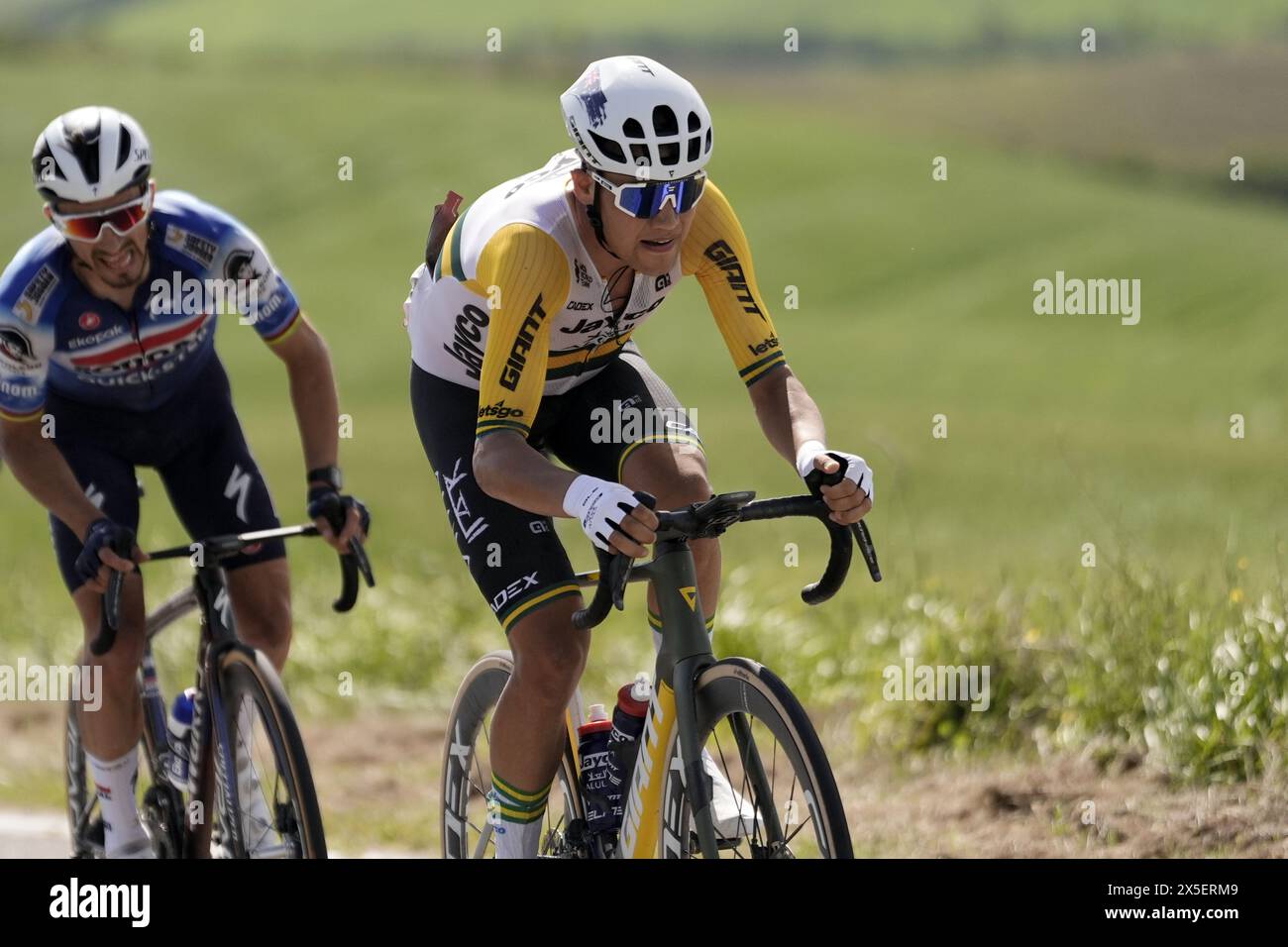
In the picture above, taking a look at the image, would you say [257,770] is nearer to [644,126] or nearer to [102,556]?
[102,556]

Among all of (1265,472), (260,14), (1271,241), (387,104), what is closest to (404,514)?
(1265,472)

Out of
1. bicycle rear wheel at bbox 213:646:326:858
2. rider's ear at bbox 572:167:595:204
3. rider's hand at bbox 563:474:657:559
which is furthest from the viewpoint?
bicycle rear wheel at bbox 213:646:326:858

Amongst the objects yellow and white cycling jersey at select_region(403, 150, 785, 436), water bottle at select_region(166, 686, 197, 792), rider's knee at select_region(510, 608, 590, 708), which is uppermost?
yellow and white cycling jersey at select_region(403, 150, 785, 436)

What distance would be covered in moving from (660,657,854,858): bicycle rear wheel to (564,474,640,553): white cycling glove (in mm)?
463

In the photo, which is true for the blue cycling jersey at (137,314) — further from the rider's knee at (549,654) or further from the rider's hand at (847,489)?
the rider's hand at (847,489)

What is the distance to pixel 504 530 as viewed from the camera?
443 cm

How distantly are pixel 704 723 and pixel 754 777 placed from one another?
0.62 ft

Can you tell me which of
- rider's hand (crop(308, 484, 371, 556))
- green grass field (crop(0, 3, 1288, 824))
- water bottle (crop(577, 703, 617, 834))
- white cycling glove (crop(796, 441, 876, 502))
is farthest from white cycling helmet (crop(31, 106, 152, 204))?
green grass field (crop(0, 3, 1288, 824))

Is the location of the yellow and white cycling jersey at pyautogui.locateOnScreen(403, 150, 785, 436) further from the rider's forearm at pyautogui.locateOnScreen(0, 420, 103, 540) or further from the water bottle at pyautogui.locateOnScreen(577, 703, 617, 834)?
the rider's forearm at pyautogui.locateOnScreen(0, 420, 103, 540)

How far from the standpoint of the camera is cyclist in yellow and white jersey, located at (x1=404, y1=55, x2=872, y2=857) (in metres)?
4.02

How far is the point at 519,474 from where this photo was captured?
400cm

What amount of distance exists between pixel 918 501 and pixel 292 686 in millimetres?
7726
